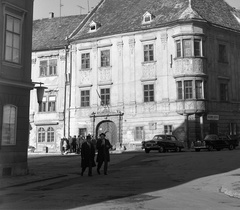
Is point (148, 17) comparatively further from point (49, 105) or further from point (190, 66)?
point (49, 105)

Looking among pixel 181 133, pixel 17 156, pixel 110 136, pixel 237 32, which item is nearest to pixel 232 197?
pixel 17 156

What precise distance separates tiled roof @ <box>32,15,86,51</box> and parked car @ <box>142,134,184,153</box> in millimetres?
17235

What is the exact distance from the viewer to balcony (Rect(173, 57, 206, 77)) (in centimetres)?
3550

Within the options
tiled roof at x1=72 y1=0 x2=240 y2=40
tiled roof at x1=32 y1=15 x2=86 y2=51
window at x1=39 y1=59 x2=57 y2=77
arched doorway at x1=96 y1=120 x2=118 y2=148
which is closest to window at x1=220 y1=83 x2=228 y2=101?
tiled roof at x1=72 y1=0 x2=240 y2=40

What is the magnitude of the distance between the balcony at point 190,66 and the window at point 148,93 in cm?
Answer: 294

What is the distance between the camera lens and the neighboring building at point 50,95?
136 ft

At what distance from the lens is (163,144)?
103ft

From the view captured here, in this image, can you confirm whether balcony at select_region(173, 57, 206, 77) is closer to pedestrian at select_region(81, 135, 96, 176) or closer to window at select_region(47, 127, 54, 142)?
window at select_region(47, 127, 54, 142)

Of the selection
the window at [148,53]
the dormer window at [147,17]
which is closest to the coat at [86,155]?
the window at [148,53]

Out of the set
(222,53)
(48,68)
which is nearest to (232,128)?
(222,53)

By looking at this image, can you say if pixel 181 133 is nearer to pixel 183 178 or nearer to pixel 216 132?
pixel 216 132

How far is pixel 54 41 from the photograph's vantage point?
144 ft

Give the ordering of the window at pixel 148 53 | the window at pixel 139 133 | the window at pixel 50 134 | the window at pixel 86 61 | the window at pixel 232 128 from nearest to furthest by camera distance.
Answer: the window at pixel 139 133
the window at pixel 232 128
the window at pixel 148 53
the window at pixel 86 61
the window at pixel 50 134

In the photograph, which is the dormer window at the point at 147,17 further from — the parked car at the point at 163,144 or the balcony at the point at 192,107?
the parked car at the point at 163,144
